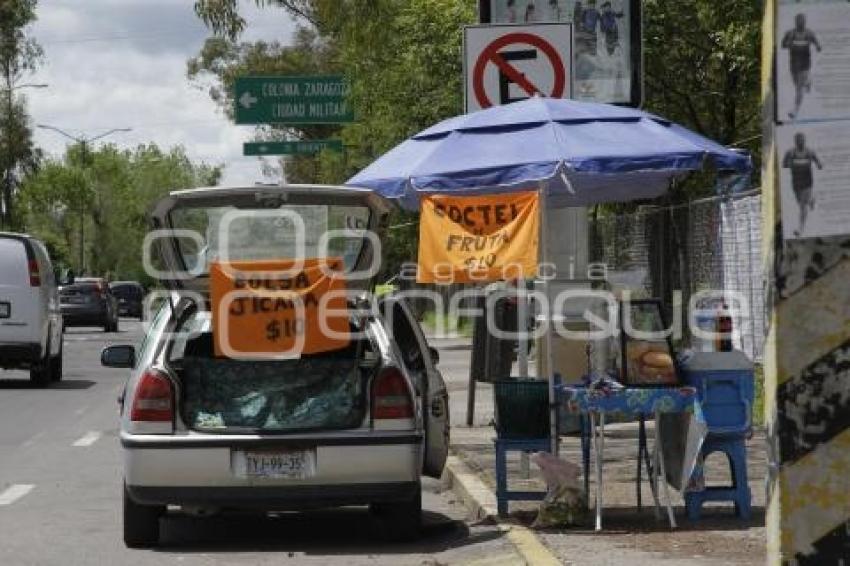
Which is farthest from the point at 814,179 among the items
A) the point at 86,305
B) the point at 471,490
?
the point at 86,305

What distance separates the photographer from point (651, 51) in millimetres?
23672

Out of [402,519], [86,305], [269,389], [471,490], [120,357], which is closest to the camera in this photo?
[269,389]

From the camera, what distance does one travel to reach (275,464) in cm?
980

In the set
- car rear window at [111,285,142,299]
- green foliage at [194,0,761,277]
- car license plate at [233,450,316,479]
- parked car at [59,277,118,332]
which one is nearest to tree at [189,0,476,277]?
green foliage at [194,0,761,277]

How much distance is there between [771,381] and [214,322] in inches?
192

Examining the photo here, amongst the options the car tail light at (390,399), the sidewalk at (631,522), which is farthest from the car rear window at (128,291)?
the car tail light at (390,399)

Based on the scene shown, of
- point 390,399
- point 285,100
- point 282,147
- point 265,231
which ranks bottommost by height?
point 390,399

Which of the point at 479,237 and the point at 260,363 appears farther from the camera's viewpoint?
the point at 479,237

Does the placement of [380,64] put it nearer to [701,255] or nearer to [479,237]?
[701,255]

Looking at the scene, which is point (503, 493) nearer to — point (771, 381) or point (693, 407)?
point (693, 407)

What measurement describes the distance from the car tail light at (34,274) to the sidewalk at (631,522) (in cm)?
1047

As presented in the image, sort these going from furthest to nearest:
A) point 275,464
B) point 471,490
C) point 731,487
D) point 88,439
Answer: point 88,439
point 471,490
point 731,487
point 275,464

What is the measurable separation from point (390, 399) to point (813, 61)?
4576 mm

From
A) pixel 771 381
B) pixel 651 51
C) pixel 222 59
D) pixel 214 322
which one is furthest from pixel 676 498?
pixel 222 59
